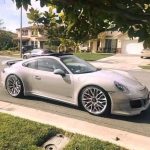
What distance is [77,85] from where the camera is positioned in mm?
7273

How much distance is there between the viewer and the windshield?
7.61m

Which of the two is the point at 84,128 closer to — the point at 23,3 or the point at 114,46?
the point at 23,3

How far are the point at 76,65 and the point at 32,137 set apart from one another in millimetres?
3164

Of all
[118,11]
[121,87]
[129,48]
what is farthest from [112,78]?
[129,48]

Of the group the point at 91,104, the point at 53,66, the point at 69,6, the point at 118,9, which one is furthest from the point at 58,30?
the point at 53,66

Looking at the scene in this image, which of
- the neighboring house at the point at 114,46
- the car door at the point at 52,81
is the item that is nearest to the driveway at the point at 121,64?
the car door at the point at 52,81

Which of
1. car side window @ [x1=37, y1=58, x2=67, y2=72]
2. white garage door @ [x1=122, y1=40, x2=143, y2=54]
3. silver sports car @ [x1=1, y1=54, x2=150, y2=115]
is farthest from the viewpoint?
white garage door @ [x1=122, y1=40, x2=143, y2=54]

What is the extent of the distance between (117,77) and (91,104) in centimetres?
83

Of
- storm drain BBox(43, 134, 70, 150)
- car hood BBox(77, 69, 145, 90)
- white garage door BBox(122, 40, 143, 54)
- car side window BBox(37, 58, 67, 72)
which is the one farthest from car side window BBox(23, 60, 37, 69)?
white garage door BBox(122, 40, 143, 54)

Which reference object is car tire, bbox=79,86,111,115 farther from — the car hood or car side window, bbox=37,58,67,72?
car side window, bbox=37,58,67,72

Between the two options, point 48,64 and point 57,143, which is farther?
point 48,64

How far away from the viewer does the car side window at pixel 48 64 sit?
7801mm

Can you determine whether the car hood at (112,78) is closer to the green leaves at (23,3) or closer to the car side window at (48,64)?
the car side window at (48,64)

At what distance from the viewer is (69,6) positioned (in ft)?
8.95
